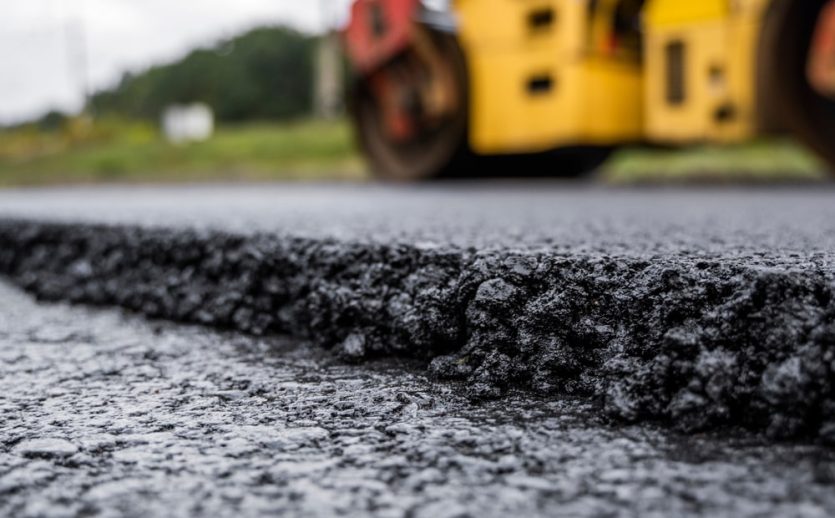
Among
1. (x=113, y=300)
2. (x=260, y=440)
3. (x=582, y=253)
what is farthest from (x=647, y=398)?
(x=113, y=300)

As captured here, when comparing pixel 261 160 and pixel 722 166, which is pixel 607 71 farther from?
pixel 261 160

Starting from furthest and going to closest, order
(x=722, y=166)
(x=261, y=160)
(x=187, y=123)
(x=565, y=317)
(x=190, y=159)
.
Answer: (x=187, y=123) → (x=190, y=159) → (x=261, y=160) → (x=722, y=166) → (x=565, y=317)

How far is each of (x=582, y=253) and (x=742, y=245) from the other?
270mm

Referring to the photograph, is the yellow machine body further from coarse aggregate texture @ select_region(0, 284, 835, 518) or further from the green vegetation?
coarse aggregate texture @ select_region(0, 284, 835, 518)

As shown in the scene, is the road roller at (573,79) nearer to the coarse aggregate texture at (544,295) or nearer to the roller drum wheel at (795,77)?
the roller drum wheel at (795,77)

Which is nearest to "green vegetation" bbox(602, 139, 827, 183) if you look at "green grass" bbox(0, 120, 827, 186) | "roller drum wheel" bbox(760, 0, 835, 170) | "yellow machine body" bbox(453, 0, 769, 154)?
"green grass" bbox(0, 120, 827, 186)

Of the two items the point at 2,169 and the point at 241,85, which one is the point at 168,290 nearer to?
the point at 2,169

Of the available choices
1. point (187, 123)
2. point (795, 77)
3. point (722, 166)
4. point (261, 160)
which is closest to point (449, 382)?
point (795, 77)

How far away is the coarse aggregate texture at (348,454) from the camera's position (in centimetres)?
65

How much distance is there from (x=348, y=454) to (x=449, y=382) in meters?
0.24

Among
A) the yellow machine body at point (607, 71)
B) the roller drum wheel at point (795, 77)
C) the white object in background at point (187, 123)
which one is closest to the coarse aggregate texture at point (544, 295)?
the roller drum wheel at point (795, 77)

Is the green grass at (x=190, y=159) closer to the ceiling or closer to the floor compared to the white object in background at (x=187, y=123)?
closer to the floor

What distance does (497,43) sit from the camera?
436cm

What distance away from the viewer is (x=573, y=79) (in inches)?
153
